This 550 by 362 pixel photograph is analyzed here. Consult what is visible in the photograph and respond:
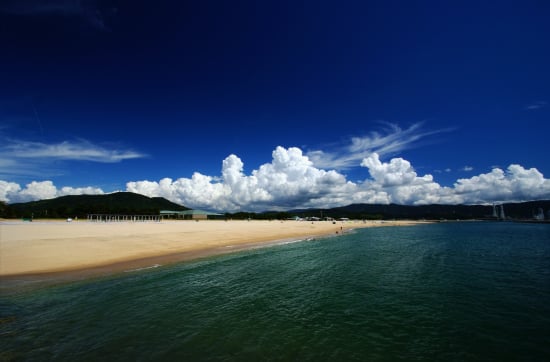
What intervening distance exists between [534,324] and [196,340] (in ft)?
49.1

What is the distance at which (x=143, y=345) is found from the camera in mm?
9648

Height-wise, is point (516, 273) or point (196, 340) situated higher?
point (196, 340)

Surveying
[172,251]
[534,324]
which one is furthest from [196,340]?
[172,251]

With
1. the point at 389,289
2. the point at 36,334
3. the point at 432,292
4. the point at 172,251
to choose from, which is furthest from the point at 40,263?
the point at 432,292

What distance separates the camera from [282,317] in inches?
492

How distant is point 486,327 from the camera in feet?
37.1

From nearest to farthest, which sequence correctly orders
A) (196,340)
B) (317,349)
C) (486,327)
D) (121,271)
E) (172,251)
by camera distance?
(317,349) → (196,340) → (486,327) → (121,271) → (172,251)

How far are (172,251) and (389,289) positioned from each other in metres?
Answer: 26.4

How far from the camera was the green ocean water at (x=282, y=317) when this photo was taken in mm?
9211

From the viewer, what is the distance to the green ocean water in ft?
30.2

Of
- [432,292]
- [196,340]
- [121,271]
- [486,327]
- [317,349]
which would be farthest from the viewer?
[121,271]

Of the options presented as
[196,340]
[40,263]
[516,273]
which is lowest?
[516,273]

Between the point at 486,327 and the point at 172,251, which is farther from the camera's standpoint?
the point at 172,251

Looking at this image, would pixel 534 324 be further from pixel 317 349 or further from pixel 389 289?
pixel 317 349
